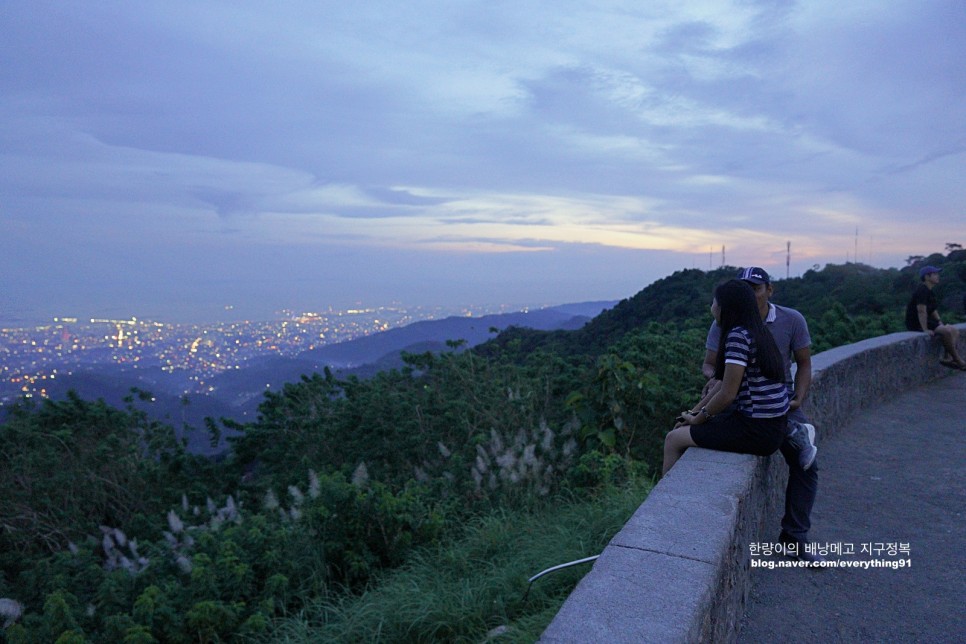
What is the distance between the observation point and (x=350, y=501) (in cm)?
489

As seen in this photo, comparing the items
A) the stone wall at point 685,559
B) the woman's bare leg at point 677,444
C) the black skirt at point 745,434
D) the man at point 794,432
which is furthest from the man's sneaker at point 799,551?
the woman's bare leg at point 677,444

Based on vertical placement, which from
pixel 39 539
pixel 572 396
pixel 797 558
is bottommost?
pixel 39 539

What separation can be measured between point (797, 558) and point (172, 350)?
21504mm

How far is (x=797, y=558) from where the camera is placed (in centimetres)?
390

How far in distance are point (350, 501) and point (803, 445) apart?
10.2 feet

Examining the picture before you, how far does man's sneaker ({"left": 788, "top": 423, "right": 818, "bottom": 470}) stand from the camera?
13.0 feet

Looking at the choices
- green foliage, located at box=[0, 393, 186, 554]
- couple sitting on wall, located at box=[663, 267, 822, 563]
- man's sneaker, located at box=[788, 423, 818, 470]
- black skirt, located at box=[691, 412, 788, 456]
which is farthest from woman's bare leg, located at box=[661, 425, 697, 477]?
green foliage, located at box=[0, 393, 186, 554]

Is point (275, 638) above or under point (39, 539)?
above

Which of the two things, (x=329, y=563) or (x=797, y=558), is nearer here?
(x=797, y=558)

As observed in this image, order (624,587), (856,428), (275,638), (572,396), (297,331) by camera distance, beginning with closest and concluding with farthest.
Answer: (624,587), (275,638), (572,396), (856,428), (297,331)

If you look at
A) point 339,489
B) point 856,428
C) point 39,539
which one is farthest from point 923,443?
point 39,539

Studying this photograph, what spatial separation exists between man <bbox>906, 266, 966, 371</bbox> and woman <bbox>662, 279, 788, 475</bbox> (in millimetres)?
7723

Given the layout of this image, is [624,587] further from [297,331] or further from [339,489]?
[297,331]

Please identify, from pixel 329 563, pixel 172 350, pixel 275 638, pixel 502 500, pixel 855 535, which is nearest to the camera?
pixel 275 638
